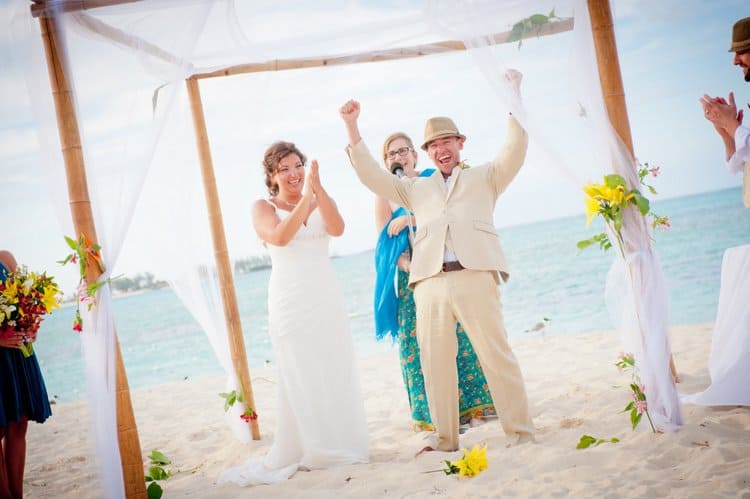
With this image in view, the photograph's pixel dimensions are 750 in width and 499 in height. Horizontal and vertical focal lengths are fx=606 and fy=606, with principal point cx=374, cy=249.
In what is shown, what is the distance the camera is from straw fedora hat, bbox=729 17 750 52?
2783 mm

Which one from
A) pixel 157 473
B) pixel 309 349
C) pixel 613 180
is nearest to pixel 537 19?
pixel 613 180

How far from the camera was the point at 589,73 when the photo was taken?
318 centimetres

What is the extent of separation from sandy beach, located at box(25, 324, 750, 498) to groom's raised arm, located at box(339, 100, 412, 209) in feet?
4.89

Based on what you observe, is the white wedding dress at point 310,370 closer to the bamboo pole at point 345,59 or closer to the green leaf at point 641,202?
the bamboo pole at point 345,59

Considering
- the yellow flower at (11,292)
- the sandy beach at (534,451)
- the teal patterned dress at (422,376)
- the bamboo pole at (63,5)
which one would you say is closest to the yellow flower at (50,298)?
the yellow flower at (11,292)

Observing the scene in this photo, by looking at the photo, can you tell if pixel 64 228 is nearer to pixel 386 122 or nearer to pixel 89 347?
pixel 89 347

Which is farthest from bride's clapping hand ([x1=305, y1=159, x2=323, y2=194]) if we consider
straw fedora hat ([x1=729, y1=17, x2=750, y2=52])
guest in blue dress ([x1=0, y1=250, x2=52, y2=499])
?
straw fedora hat ([x1=729, y1=17, x2=750, y2=52])

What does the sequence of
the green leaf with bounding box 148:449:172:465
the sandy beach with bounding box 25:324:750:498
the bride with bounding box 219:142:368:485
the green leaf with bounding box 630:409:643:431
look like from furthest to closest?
the green leaf with bounding box 148:449:172:465
the bride with bounding box 219:142:368:485
the green leaf with bounding box 630:409:643:431
the sandy beach with bounding box 25:324:750:498

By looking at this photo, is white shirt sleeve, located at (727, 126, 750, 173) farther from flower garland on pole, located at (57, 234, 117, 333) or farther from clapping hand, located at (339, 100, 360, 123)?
flower garland on pole, located at (57, 234, 117, 333)

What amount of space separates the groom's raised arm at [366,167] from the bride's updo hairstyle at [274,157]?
0.52 m

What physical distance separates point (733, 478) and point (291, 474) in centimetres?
216

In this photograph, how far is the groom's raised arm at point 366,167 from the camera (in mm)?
3236

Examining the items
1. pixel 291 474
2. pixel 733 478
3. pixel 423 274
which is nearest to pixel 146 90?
pixel 423 274

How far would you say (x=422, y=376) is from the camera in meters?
4.06
